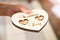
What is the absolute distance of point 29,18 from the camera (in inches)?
26.5

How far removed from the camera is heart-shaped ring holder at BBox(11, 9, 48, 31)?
2.04ft

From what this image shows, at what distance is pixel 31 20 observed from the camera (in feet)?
2.16

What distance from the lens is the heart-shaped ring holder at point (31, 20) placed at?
0.62 m

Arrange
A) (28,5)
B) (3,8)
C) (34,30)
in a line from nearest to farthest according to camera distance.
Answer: (34,30), (3,8), (28,5)

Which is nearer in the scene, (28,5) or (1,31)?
(1,31)

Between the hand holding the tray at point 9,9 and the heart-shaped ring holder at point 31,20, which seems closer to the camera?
the heart-shaped ring holder at point 31,20

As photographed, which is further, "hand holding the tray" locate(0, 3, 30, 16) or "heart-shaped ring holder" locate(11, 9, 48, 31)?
"hand holding the tray" locate(0, 3, 30, 16)

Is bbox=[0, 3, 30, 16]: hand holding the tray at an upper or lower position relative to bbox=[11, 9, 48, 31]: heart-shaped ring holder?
upper

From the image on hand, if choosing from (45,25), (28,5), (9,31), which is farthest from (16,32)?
(28,5)

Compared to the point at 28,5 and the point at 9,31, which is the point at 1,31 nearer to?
the point at 9,31

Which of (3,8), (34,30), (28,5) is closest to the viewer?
(34,30)

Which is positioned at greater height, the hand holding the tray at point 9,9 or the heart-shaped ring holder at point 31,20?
the hand holding the tray at point 9,9

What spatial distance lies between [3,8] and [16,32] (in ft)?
0.69

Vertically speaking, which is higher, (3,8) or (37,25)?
(3,8)
